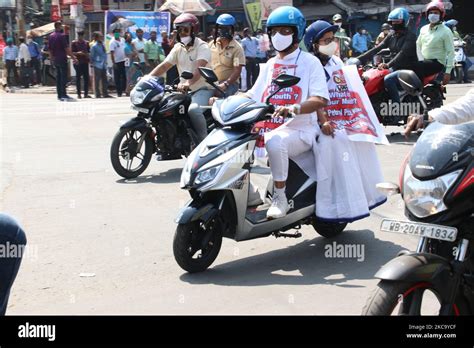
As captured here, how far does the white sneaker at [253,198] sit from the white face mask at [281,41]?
113cm

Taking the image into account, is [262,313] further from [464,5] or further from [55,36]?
[464,5]

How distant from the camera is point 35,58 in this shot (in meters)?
27.6

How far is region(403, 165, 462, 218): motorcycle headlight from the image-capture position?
3492 mm

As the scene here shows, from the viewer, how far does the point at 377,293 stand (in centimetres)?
345

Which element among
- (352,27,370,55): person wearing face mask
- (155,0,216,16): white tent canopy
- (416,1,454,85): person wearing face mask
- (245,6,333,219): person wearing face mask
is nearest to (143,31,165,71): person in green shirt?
(155,0,216,16): white tent canopy

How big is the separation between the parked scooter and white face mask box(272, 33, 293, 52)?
491mm

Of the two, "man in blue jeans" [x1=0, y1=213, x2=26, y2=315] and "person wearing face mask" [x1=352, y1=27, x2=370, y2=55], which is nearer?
"man in blue jeans" [x1=0, y1=213, x2=26, y2=315]

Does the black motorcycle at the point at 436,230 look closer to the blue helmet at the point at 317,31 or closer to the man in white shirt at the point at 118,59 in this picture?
the blue helmet at the point at 317,31

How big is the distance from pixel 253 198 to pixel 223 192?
391 mm

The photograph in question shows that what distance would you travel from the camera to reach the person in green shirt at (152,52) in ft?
77.3

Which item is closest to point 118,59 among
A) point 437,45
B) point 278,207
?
point 437,45

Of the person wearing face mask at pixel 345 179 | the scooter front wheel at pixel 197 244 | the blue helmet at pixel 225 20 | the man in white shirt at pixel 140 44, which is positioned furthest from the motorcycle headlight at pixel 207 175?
the man in white shirt at pixel 140 44

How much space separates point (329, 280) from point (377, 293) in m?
2.06

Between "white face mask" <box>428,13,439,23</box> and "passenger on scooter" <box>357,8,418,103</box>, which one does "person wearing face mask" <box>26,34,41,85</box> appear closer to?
"passenger on scooter" <box>357,8,418,103</box>
